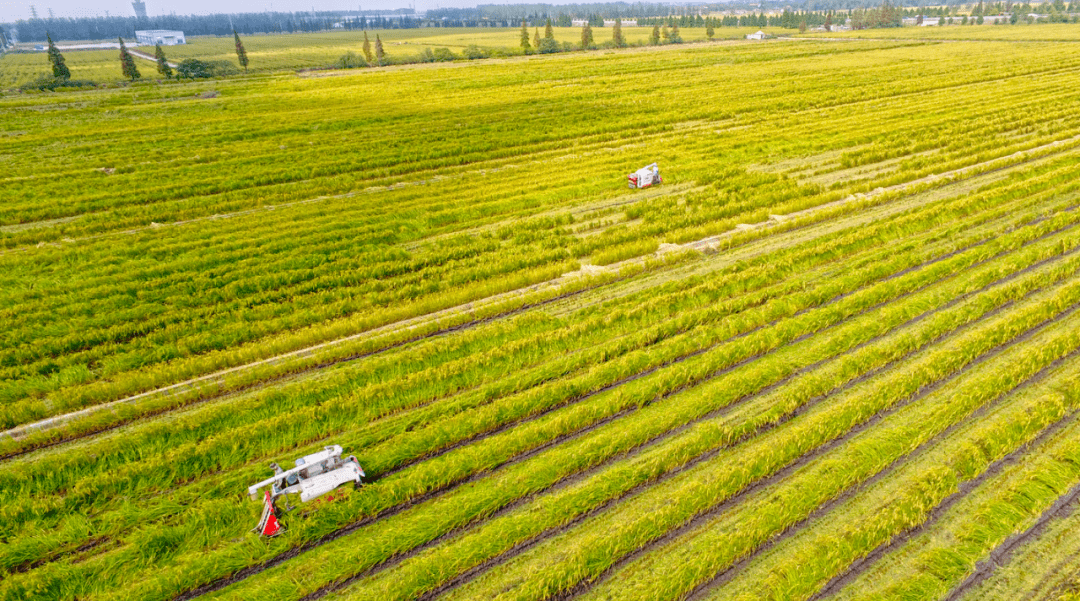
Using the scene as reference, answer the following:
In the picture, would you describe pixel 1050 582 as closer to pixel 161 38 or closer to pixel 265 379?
pixel 265 379

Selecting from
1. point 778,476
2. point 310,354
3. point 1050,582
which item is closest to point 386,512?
point 310,354

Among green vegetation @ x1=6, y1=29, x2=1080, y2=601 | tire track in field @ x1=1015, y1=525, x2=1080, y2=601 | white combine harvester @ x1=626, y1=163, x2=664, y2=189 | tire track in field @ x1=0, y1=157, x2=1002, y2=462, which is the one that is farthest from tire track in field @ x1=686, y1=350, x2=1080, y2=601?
white combine harvester @ x1=626, y1=163, x2=664, y2=189

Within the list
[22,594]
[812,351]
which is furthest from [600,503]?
[22,594]

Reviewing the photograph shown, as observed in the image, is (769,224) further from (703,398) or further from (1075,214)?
(703,398)

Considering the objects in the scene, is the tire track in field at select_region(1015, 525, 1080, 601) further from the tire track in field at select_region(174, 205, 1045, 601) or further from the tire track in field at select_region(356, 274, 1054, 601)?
the tire track in field at select_region(174, 205, 1045, 601)

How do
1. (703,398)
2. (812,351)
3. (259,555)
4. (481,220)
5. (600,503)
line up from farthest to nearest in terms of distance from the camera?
(481,220) → (812,351) → (703,398) → (600,503) → (259,555)

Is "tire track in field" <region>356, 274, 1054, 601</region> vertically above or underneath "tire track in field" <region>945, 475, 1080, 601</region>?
above
